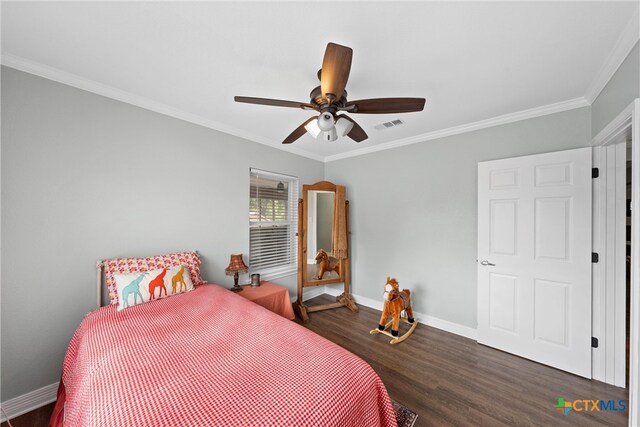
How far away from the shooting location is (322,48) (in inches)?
59.8

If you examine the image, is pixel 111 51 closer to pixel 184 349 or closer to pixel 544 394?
pixel 184 349

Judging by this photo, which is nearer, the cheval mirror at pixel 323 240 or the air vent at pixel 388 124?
the air vent at pixel 388 124

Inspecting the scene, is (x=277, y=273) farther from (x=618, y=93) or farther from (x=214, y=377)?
(x=618, y=93)

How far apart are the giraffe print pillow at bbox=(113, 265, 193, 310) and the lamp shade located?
47 centimetres

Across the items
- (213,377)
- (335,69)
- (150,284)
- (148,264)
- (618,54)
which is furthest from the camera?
(148,264)

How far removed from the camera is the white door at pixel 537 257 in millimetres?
2061

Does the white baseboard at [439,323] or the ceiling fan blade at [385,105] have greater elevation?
the ceiling fan blade at [385,105]

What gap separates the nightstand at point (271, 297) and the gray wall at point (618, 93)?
3.18 metres

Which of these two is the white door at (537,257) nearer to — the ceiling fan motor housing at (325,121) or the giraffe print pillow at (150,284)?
the ceiling fan motor housing at (325,121)

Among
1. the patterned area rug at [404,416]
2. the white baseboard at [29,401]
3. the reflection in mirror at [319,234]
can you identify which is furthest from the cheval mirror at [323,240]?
the white baseboard at [29,401]

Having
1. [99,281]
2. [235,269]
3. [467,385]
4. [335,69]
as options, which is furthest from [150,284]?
[467,385]

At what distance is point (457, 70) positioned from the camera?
1.74 metres

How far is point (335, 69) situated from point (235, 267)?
2.28m

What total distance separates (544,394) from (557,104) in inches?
101
